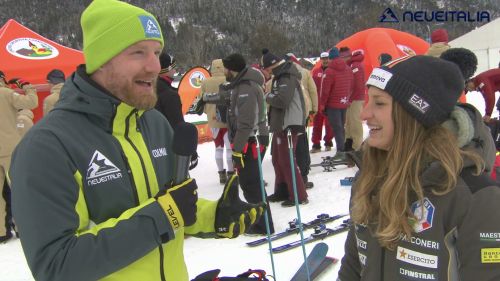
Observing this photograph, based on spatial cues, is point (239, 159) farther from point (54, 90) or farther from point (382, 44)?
point (382, 44)

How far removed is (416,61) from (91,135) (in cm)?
116

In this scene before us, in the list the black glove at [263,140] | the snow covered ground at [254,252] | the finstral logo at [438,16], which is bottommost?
the snow covered ground at [254,252]

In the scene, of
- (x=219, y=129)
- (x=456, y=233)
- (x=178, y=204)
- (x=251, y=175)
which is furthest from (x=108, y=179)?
(x=219, y=129)

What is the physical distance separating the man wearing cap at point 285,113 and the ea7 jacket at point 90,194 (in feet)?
12.2

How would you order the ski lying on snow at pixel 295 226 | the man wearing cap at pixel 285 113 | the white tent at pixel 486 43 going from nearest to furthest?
the ski lying on snow at pixel 295 226
the man wearing cap at pixel 285 113
the white tent at pixel 486 43

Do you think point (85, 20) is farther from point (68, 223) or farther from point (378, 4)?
point (378, 4)

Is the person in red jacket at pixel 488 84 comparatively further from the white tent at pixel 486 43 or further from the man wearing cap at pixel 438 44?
the white tent at pixel 486 43

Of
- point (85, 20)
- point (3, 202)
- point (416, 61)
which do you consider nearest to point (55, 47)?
point (3, 202)

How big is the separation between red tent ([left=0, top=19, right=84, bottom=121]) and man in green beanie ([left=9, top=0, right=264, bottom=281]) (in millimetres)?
8036

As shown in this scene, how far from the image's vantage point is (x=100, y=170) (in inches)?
56.3

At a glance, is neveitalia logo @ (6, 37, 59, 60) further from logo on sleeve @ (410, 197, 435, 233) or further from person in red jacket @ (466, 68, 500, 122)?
logo on sleeve @ (410, 197, 435, 233)

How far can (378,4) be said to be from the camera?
9912 centimetres

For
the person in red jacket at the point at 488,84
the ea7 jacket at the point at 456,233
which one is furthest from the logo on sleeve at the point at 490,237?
the person in red jacket at the point at 488,84

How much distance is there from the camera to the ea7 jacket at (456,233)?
1.27 m
